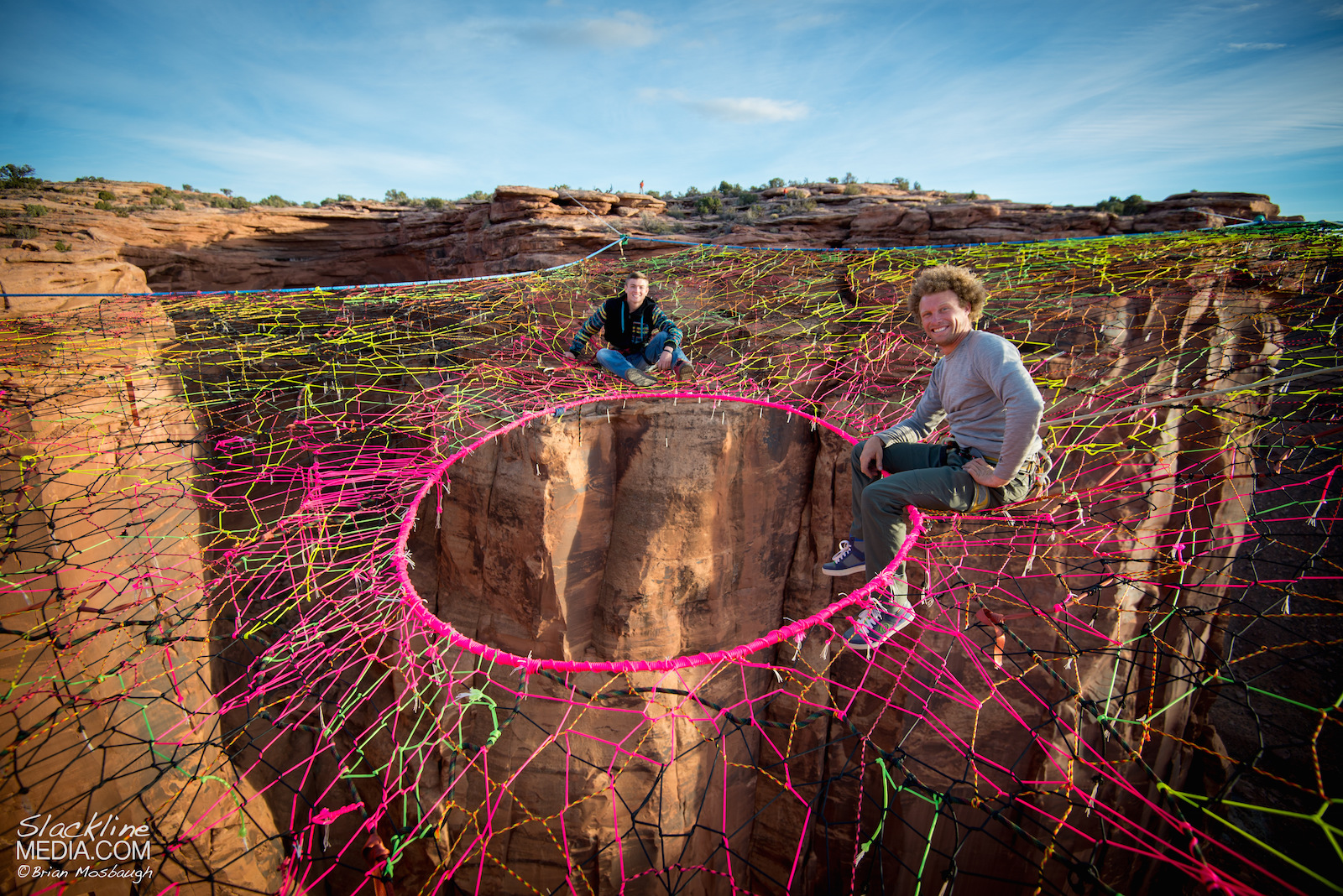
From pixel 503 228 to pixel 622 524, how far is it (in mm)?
9509

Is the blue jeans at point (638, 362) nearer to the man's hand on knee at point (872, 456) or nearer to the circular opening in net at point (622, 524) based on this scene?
the circular opening in net at point (622, 524)

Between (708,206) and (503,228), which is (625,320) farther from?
(708,206)

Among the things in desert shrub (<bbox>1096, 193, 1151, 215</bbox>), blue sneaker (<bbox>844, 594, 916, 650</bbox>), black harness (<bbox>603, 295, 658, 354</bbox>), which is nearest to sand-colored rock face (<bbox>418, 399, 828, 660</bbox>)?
black harness (<bbox>603, 295, 658, 354</bbox>)

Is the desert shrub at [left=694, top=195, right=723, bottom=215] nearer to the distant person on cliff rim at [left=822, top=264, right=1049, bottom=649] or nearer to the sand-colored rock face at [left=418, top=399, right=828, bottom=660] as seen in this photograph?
the sand-colored rock face at [left=418, top=399, right=828, bottom=660]

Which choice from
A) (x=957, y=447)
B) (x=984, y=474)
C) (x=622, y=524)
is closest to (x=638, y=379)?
(x=622, y=524)

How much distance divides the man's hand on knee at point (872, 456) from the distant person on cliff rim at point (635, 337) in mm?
2977

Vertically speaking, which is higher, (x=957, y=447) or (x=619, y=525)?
(x=957, y=447)

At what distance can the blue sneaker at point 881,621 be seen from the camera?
394 centimetres

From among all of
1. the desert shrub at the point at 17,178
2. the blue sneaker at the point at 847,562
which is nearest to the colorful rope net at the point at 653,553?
the blue sneaker at the point at 847,562

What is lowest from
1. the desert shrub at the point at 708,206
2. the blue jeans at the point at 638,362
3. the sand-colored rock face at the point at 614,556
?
the sand-colored rock face at the point at 614,556

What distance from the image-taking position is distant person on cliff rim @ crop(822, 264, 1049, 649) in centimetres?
352

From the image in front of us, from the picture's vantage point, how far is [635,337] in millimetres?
6961

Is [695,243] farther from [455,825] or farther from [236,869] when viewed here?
[236,869]

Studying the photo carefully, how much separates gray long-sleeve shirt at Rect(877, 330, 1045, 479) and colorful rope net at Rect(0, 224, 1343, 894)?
3.04 ft
